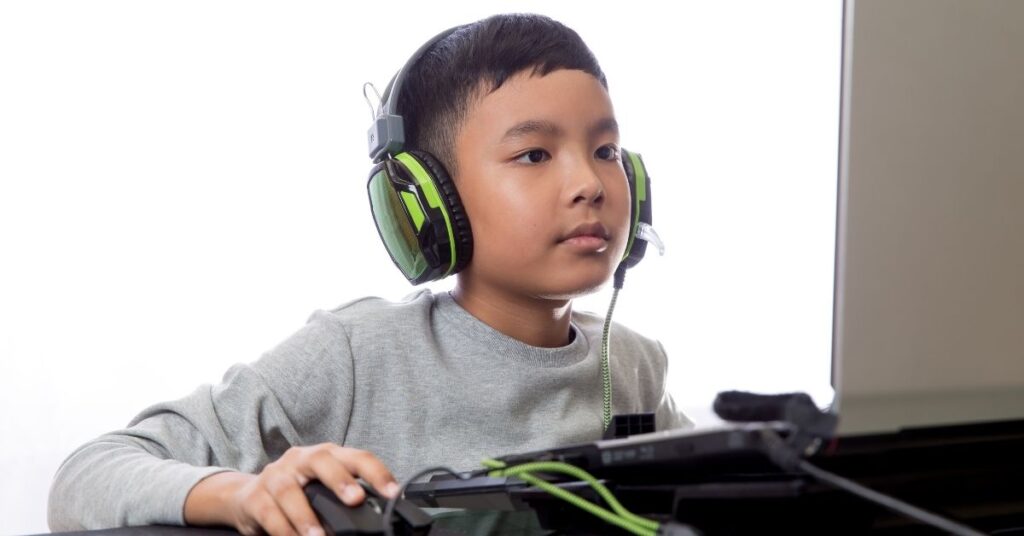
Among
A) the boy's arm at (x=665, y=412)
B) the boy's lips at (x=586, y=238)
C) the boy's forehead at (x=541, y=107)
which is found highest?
the boy's forehead at (x=541, y=107)

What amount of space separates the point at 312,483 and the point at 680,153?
1.42m

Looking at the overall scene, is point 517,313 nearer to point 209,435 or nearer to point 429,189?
point 429,189

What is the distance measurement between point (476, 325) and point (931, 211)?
646 millimetres

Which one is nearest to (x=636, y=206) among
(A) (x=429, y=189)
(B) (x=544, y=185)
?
(B) (x=544, y=185)

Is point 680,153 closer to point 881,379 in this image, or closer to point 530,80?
point 530,80

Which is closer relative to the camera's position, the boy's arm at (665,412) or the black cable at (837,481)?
the black cable at (837,481)

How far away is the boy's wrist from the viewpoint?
71 centimetres

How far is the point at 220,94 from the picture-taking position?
1543mm

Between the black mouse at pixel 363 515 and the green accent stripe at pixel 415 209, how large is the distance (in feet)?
1.31

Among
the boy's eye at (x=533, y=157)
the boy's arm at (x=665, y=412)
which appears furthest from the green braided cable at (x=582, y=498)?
the boy's arm at (x=665, y=412)

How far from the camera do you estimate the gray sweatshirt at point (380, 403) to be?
2.94 feet

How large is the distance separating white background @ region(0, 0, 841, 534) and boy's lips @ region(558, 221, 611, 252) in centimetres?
71

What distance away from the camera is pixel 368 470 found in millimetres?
656

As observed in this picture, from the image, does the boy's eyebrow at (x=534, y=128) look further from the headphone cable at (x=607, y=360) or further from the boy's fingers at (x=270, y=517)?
the boy's fingers at (x=270, y=517)
